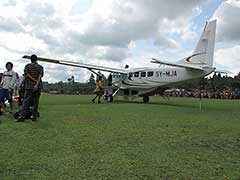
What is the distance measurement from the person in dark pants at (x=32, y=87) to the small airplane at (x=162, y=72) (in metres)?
6.72

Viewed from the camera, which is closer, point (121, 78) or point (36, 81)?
point (36, 81)

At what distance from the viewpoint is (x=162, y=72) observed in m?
21.6

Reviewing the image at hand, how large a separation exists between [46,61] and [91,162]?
17216 millimetres

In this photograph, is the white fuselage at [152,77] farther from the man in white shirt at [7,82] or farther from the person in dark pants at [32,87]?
the person in dark pants at [32,87]

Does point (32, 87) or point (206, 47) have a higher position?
point (206, 47)

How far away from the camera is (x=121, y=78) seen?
2492 cm

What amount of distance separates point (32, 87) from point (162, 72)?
46.8ft

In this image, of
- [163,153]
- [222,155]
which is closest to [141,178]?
[163,153]

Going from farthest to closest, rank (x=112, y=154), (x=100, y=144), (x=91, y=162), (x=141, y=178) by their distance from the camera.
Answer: (x=100, y=144), (x=112, y=154), (x=91, y=162), (x=141, y=178)

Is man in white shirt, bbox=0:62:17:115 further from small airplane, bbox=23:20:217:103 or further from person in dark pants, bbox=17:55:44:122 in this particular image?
small airplane, bbox=23:20:217:103

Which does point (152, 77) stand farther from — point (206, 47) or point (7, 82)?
point (7, 82)

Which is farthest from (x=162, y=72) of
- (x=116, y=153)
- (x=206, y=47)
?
(x=116, y=153)

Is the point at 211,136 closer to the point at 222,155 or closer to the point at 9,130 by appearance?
the point at 222,155

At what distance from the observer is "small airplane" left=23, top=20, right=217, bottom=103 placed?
18188 mm
